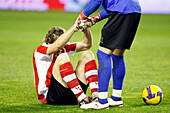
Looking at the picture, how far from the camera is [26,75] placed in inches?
310

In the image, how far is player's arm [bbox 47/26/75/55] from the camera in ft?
16.1

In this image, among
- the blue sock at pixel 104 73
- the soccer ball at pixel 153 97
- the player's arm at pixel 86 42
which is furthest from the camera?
the player's arm at pixel 86 42

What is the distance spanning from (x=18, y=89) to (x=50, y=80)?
1374 millimetres

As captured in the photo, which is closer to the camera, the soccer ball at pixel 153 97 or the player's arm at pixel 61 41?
the player's arm at pixel 61 41

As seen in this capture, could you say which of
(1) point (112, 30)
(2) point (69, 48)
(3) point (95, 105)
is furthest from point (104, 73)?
(2) point (69, 48)

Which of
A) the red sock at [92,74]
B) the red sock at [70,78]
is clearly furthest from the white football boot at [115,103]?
the red sock at [70,78]

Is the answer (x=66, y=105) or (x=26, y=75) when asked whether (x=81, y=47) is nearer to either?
(x=66, y=105)

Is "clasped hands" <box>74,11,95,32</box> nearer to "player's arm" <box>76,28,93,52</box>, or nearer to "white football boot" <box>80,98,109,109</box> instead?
"player's arm" <box>76,28,93,52</box>

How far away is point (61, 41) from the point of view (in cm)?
493

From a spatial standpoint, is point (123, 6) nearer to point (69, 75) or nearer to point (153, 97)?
point (69, 75)

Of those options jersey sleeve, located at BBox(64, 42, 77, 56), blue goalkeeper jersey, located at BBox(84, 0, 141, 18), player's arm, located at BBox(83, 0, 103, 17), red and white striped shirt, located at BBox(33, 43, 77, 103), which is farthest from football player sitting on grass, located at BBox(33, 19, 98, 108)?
blue goalkeeper jersey, located at BBox(84, 0, 141, 18)

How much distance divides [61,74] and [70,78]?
5.4 inches

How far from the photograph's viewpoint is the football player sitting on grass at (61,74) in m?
4.93

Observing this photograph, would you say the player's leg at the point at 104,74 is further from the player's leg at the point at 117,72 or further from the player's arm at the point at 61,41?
the player's arm at the point at 61,41
